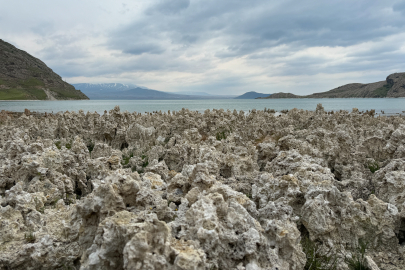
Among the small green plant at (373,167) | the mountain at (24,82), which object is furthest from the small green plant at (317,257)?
the mountain at (24,82)

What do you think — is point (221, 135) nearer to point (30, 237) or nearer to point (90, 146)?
point (90, 146)

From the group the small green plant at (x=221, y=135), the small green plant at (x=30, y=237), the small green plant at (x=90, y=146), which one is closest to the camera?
the small green plant at (x=30, y=237)

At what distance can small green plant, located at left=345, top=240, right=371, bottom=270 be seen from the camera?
339cm

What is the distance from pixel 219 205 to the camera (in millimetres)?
3207

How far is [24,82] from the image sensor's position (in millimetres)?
154125

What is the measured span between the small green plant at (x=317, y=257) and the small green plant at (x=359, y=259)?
19cm

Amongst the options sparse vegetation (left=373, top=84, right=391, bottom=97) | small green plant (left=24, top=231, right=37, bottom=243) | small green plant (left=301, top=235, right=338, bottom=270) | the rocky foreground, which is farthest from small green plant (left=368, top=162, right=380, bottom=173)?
sparse vegetation (left=373, top=84, right=391, bottom=97)

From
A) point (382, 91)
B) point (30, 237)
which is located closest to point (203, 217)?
point (30, 237)

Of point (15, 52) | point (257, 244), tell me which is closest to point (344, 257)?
point (257, 244)

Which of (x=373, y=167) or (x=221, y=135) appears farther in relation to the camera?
(x=221, y=135)

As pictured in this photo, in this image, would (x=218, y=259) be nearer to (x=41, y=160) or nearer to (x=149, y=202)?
(x=149, y=202)

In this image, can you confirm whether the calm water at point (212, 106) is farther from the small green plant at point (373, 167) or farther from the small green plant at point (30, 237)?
the small green plant at point (30, 237)

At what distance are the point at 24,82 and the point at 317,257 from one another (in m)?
185

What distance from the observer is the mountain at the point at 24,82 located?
13838 cm
